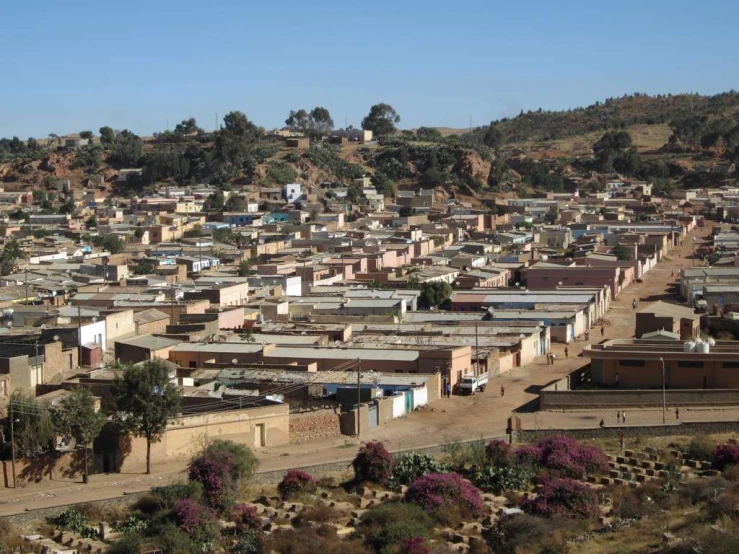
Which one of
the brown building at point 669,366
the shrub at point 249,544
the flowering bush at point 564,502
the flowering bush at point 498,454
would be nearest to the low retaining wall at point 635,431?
the flowering bush at point 498,454

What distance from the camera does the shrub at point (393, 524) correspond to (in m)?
15.3

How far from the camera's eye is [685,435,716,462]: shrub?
61.5ft

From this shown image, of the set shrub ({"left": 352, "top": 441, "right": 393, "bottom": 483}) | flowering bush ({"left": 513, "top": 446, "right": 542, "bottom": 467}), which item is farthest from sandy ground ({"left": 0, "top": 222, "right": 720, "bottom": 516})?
flowering bush ({"left": 513, "top": 446, "right": 542, "bottom": 467})

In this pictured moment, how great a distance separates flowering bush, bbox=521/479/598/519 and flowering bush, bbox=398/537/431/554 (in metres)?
1.97

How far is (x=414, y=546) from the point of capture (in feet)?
49.0

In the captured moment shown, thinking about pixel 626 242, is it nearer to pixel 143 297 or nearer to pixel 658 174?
pixel 143 297

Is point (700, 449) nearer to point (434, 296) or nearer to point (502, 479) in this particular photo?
point (502, 479)

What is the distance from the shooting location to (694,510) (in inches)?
633

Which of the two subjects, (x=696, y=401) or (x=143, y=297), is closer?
(x=696, y=401)

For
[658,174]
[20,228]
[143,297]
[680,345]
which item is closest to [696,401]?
[680,345]

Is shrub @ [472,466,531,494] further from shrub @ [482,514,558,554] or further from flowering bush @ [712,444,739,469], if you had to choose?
flowering bush @ [712,444,739,469]

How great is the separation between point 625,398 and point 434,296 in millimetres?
12330

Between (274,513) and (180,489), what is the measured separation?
1.29 meters

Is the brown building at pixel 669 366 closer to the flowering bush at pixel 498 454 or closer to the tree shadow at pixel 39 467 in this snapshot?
the flowering bush at pixel 498 454
